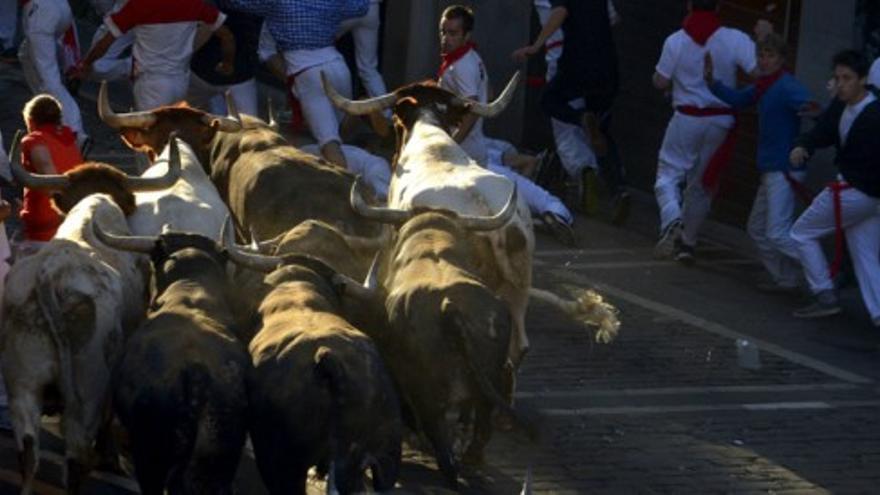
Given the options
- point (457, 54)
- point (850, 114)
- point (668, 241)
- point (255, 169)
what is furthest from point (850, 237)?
point (255, 169)

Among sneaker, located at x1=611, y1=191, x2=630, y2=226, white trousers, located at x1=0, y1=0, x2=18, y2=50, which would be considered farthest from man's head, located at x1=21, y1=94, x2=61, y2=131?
white trousers, located at x1=0, y1=0, x2=18, y2=50

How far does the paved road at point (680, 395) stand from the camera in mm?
13422

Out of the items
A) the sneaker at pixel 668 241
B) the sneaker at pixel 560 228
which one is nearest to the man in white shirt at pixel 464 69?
the sneaker at pixel 560 228

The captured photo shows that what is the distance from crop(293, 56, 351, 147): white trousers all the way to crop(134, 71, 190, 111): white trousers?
95 centimetres

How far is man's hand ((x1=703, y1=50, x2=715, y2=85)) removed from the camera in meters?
18.6

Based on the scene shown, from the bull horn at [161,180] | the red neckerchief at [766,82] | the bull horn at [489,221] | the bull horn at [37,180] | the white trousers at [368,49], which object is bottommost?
the white trousers at [368,49]

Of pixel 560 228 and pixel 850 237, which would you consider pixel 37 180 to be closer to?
pixel 560 228

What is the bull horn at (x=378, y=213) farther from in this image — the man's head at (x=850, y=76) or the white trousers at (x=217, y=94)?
the white trousers at (x=217, y=94)

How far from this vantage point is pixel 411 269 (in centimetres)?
1270

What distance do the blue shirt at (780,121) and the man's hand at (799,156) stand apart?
36 cm

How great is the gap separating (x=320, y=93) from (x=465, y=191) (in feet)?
16.9

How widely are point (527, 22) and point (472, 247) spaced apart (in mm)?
9234

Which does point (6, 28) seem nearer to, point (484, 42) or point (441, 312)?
point (484, 42)

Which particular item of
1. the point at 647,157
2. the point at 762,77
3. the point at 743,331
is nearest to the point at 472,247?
the point at 743,331
